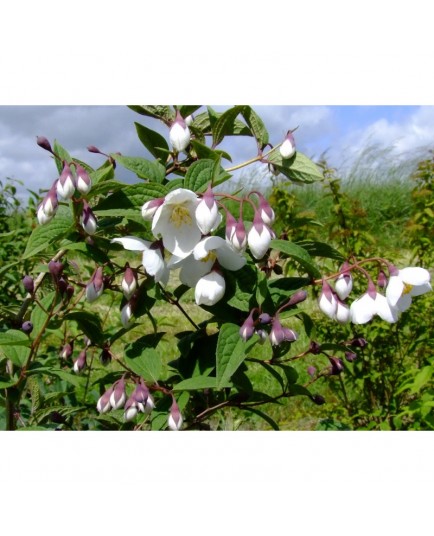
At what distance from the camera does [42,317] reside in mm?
1474

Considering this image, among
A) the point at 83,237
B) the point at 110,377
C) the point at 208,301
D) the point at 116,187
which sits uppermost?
the point at 116,187

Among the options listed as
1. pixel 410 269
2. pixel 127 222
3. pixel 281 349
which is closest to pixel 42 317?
pixel 127 222

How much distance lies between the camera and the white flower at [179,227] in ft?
3.73

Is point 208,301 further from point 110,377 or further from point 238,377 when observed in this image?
point 110,377

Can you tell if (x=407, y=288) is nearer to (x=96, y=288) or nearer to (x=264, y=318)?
(x=264, y=318)

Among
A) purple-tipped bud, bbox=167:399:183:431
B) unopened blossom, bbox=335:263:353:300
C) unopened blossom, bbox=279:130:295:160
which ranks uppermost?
unopened blossom, bbox=279:130:295:160


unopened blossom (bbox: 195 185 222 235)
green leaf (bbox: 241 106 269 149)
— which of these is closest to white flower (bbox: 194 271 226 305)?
unopened blossom (bbox: 195 185 222 235)

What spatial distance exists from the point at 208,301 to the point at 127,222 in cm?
32

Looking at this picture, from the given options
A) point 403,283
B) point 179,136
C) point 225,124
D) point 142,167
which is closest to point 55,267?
point 142,167

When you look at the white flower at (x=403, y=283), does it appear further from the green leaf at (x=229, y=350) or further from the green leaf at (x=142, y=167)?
the green leaf at (x=142, y=167)

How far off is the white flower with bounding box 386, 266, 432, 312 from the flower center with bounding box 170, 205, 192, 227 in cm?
45

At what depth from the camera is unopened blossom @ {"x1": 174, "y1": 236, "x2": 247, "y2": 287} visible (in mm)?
1080

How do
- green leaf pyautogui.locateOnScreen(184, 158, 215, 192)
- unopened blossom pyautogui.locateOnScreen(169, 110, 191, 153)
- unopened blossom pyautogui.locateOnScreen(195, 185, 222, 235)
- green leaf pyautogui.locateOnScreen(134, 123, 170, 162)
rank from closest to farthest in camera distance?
unopened blossom pyautogui.locateOnScreen(195, 185, 222, 235)
green leaf pyautogui.locateOnScreen(184, 158, 215, 192)
unopened blossom pyautogui.locateOnScreen(169, 110, 191, 153)
green leaf pyautogui.locateOnScreen(134, 123, 170, 162)

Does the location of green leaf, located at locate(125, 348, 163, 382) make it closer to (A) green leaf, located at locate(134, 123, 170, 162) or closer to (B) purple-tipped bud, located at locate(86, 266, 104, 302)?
(B) purple-tipped bud, located at locate(86, 266, 104, 302)
